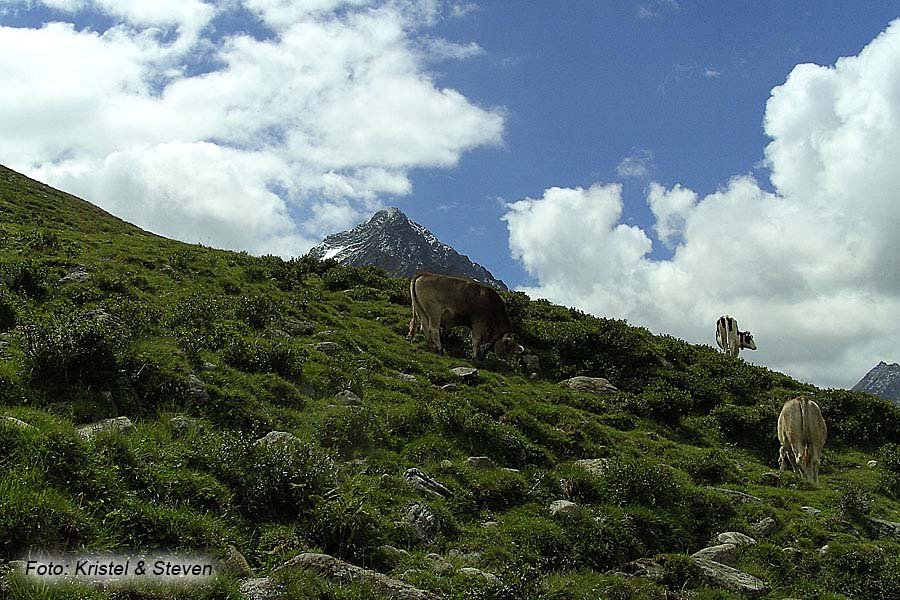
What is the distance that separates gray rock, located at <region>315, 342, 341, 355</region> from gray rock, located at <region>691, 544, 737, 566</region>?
30.4 ft

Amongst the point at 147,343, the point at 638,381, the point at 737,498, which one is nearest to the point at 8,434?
the point at 147,343

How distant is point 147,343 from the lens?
12445mm

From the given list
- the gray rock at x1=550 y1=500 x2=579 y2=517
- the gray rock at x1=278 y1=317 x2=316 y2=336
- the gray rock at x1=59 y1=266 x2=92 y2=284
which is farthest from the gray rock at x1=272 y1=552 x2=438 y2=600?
the gray rock at x1=59 y1=266 x2=92 y2=284

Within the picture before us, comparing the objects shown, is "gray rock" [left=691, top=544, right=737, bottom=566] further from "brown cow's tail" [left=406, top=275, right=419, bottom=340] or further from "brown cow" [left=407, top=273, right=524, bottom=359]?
"brown cow's tail" [left=406, top=275, right=419, bottom=340]

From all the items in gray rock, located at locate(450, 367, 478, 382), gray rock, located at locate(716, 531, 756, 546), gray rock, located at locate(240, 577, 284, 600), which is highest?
Answer: gray rock, located at locate(450, 367, 478, 382)

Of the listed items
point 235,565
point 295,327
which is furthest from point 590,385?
point 235,565

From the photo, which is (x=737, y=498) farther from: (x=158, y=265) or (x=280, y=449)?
(x=158, y=265)

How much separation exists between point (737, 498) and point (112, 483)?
35.9 feet

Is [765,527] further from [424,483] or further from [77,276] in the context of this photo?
[77,276]

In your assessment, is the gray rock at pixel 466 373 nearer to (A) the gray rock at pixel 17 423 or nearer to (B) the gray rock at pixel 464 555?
(B) the gray rock at pixel 464 555

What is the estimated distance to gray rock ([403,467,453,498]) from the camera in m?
10.5

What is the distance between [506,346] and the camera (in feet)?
68.6

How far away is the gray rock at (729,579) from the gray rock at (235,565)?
20.5ft

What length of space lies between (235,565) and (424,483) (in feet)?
13.0
